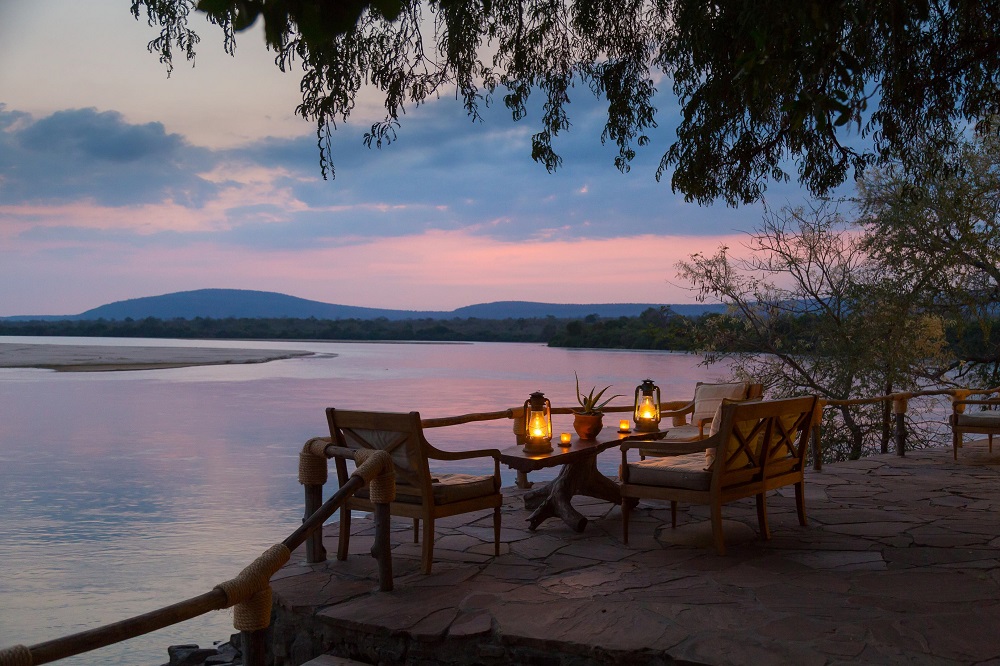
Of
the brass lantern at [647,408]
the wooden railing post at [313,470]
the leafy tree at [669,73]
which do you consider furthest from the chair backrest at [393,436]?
the brass lantern at [647,408]

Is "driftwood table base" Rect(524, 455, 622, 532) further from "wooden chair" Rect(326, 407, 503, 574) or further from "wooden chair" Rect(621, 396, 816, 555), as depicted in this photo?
"wooden chair" Rect(326, 407, 503, 574)

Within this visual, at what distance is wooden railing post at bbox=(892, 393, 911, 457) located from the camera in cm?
800

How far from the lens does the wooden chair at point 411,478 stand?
4137mm

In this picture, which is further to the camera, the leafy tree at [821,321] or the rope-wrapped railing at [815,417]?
the leafy tree at [821,321]

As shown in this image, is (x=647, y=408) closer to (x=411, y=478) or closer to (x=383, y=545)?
(x=411, y=478)

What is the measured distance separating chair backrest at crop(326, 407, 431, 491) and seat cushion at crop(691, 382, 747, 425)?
3.16 m

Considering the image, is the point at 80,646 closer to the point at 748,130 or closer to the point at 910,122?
the point at 748,130

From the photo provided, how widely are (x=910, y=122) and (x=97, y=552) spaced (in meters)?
8.20

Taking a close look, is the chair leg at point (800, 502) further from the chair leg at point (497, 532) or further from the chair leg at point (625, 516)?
the chair leg at point (497, 532)

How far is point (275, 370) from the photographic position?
3806 cm

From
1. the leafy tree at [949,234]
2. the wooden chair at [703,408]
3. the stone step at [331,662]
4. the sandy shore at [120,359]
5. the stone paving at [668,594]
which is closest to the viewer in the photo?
the stone paving at [668,594]

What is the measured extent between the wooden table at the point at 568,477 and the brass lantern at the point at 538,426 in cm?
7

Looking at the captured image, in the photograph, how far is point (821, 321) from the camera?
12.3 m

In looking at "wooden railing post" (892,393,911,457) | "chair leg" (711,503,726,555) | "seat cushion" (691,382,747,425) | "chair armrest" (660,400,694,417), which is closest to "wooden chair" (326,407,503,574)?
"chair leg" (711,503,726,555)
